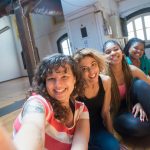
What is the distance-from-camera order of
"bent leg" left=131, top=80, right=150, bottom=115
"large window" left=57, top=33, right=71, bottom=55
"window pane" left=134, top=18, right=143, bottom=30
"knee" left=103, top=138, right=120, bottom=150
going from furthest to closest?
"large window" left=57, top=33, right=71, bottom=55 → "window pane" left=134, top=18, right=143, bottom=30 → "bent leg" left=131, top=80, right=150, bottom=115 → "knee" left=103, top=138, right=120, bottom=150

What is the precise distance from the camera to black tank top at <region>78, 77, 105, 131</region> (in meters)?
1.71

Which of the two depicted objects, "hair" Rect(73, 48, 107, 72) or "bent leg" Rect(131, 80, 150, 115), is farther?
"bent leg" Rect(131, 80, 150, 115)

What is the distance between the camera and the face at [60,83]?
1143mm

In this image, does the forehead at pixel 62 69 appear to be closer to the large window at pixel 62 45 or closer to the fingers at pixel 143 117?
the fingers at pixel 143 117

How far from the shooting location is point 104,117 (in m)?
1.77

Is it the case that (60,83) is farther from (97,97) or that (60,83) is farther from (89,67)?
(97,97)

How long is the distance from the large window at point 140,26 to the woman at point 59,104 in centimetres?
701

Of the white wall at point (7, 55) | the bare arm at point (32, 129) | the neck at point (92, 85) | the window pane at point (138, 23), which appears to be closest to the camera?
the bare arm at point (32, 129)

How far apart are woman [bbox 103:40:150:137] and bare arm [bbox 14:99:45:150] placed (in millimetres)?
1058

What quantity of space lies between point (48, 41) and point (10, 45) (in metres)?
3.27

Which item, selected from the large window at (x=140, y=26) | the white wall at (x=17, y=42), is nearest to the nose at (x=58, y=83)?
the large window at (x=140, y=26)

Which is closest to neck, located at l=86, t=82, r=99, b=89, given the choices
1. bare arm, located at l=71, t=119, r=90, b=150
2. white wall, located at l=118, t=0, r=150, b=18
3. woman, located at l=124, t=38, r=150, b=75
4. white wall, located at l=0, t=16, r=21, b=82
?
bare arm, located at l=71, t=119, r=90, b=150

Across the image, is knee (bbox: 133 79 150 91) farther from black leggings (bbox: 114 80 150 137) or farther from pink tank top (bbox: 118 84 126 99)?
pink tank top (bbox: 118 84 126 99)

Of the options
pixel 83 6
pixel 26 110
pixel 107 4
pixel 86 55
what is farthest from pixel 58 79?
pixel 107 4
